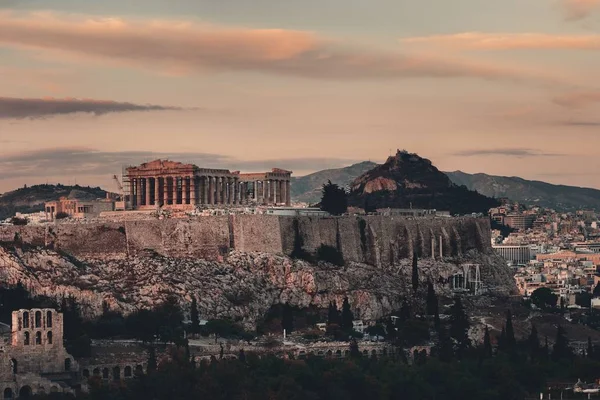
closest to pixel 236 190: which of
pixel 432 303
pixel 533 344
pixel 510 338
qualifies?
pixel 432 303

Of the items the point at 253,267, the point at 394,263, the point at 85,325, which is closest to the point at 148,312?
the point at 85,325

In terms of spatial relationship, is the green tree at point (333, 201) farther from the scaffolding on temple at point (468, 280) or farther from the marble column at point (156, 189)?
the marble column at point (156, 189)

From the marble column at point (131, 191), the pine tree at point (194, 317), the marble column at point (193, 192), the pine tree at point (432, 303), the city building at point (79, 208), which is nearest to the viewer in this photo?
the pine tree at point (194, 317)

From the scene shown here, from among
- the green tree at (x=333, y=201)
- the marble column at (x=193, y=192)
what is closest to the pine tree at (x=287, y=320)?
the marble column at (x=193, y=192)

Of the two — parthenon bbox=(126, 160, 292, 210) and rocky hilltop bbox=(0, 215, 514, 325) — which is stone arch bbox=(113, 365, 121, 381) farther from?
parthenon bbox=(126, 160, 292, 210)

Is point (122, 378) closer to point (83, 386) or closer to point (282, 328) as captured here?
point (83, 386)

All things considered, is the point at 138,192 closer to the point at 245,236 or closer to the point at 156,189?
the point at 156,189

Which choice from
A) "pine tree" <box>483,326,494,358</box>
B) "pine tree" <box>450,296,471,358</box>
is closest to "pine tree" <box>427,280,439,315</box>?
"pine tree" <box>450,296,471,358</box>
